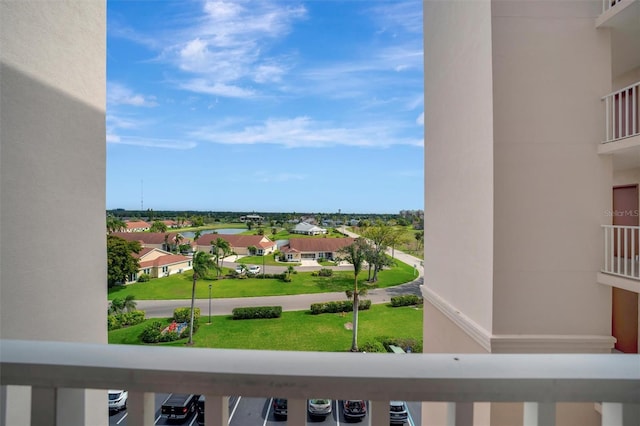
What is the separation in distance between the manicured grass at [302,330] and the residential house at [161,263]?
1.90 meters

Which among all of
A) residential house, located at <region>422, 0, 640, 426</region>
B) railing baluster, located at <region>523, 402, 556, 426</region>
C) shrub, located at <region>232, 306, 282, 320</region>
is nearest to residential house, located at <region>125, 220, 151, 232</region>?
shrub, located at <region>232, 306, 282, 320</region>

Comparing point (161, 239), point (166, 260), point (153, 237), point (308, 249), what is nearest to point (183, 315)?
point (166, 260)

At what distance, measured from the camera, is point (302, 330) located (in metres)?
11.7

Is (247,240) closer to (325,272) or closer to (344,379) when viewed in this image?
(325,272)

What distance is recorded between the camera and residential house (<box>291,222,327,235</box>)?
676 inches

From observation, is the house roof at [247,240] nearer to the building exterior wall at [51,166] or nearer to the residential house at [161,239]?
the residential house at [161,239]

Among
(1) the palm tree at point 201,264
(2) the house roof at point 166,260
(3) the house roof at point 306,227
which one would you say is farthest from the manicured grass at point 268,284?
(3) the house roof at point 306,227

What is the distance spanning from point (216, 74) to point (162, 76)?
1.78 metres

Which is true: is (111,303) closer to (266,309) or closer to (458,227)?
(266,309)

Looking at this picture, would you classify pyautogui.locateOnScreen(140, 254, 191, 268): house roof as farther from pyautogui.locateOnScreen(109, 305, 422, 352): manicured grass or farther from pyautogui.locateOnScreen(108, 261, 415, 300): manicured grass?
pyautogui.locateOnScreen(109, 305, 422, 352): manicured grass

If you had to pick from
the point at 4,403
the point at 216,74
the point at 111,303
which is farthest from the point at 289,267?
the point at 4,403

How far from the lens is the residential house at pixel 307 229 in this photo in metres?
17.2

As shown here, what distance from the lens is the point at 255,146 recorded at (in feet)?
55.0

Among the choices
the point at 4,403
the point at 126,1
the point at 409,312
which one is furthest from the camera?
the point at 409,312
